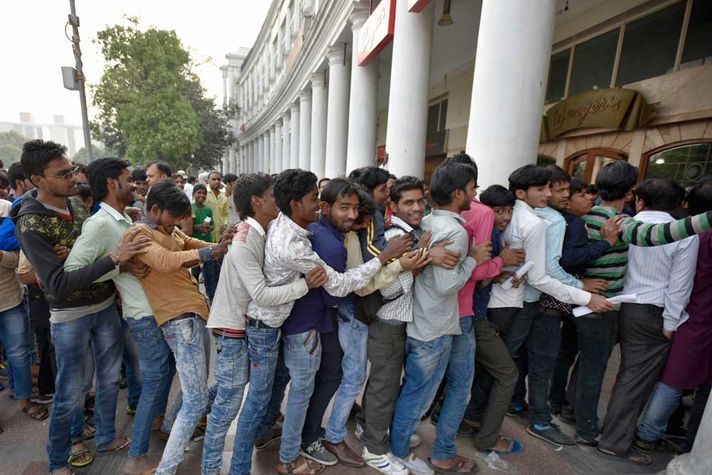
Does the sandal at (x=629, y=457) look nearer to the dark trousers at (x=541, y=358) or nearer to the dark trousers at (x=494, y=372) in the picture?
the dark trousers at (x=541, y=358)

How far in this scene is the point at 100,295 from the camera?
2.18m

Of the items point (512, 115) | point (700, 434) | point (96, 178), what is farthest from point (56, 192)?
point (700, 434)

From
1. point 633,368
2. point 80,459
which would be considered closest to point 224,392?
point 80,459

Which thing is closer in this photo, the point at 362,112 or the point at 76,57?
the point at 76,57

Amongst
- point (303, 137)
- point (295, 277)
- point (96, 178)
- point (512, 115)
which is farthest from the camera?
point (303, 137)

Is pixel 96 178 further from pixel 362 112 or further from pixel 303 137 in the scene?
pixel 303 137

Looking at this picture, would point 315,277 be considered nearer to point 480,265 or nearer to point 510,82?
point 480,265

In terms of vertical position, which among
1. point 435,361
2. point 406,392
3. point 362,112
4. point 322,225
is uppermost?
point 362,112

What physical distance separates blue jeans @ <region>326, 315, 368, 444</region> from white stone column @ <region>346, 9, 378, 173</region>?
6.59 meters

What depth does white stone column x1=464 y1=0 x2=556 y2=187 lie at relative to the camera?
11.0 feet

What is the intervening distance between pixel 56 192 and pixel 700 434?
4.05 m


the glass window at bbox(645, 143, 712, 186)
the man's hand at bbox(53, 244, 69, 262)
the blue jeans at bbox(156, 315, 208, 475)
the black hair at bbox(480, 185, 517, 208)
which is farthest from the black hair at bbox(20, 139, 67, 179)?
the glass window at bbox(645, 143, 712, 186)

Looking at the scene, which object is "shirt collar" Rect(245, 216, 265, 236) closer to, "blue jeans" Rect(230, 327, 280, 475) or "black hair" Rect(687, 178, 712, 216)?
"blue jeans" Rect(230, 327, 280, 475)

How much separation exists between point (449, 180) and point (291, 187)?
3.10 feet
